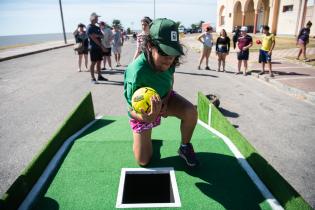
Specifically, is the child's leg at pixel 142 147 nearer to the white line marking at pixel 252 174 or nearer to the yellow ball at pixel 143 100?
the yellow ball at pixel 143 100

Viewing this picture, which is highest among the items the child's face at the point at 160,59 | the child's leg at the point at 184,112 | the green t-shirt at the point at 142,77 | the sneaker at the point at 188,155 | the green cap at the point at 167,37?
the green cap at the point at 167,37

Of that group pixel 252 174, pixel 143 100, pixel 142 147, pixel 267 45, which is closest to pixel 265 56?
pixel 267 45

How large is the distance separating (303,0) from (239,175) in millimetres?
30598

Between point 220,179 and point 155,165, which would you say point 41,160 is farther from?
point 220,179

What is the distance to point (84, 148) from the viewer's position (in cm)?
375

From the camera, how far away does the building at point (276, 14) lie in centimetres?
2755

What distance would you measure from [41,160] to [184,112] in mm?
1794

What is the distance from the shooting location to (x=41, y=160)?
3070mm

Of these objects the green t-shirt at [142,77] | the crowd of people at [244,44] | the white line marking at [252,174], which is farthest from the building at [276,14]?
the green t-shirt at [142,77]

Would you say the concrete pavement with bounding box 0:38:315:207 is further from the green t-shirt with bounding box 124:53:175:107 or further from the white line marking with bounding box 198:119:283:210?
the green t-shirt with bounding box 124:53:175:107

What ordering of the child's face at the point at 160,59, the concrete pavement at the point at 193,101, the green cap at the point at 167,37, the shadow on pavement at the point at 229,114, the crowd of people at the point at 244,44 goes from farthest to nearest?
the crowd of people at the point at 244,44 < the shadow on pavement at the point at 229,114 < the concrete pavement at the point at 193,101 < the child's face at the point at 160,59 < the green cap at the point at 167,37

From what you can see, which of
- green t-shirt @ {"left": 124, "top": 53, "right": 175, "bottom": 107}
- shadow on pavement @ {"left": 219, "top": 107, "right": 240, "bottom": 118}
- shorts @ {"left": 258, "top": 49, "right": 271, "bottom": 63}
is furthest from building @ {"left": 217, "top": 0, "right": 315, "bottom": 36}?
green t-shirt @ {"left": 124, "top": 53, "right": 175, "bottom": 107}

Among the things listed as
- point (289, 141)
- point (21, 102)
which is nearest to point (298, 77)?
point (289, 141)

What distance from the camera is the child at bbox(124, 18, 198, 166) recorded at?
2646 millimetres
